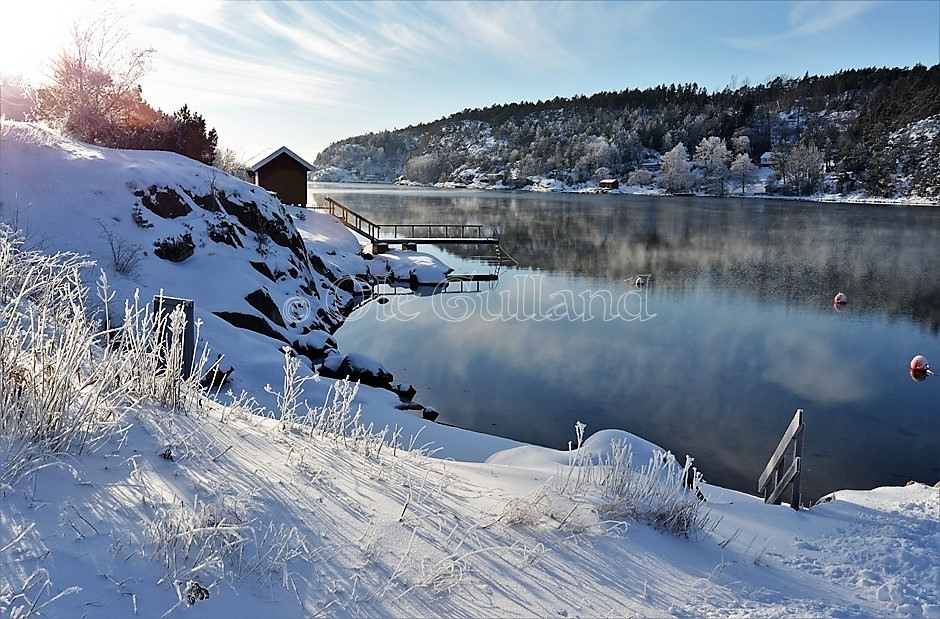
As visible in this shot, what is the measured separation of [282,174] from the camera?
33.4 metres

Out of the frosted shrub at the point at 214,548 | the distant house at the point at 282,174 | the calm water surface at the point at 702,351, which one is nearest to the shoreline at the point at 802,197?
the calm water surface at the point at 702,351

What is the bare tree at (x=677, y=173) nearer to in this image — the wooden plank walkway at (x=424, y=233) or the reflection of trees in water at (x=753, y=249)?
the reflection of trees in water at (x=753, y=249)

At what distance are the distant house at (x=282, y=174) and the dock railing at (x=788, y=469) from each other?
3047cm

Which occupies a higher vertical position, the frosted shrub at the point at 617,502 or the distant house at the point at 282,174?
the distant house at the point at 282,174

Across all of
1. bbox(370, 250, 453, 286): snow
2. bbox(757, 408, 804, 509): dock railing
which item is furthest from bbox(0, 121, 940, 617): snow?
bbox(370, 250, 453, 286): snow

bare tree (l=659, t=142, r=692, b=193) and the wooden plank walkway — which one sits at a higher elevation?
bare tree (l=659, t=142, r=692, b=193)

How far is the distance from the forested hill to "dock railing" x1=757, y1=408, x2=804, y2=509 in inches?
3433

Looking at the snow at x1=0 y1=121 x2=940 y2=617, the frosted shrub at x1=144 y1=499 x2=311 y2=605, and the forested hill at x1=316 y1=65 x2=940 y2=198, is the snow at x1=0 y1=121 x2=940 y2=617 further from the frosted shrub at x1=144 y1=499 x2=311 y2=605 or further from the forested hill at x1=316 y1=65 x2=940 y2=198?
the forested hill at x1=316 y1=65 x2=940 y2=198

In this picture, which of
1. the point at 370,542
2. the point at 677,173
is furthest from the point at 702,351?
the point at 677,173

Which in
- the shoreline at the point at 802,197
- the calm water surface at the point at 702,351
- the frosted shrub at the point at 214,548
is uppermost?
the shoreline at the point at 802,197

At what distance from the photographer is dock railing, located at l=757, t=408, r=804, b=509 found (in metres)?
6.81

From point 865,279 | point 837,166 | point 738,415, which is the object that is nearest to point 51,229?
point 738,415

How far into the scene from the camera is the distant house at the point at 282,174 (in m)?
32.8

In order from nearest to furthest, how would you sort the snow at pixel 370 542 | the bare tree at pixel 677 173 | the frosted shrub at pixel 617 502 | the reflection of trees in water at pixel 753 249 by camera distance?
the snow at pixel 370 542
the frosted shrub at pixel 617 502
the reflection of trees in water at pixel 753 249
the bare tree at pixel 677 173
